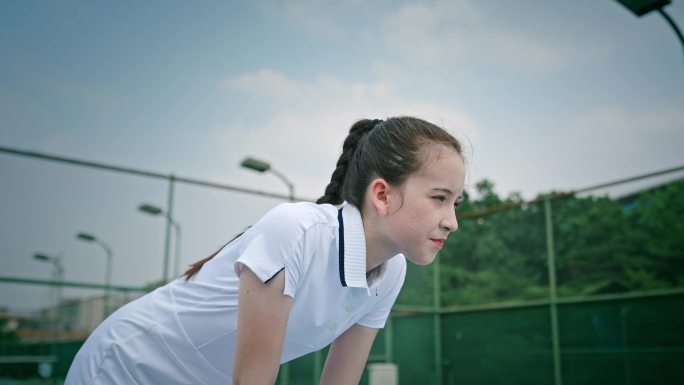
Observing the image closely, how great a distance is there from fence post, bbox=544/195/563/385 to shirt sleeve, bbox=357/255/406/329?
7315 millimetres

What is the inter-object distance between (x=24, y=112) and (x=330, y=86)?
6.61 metres

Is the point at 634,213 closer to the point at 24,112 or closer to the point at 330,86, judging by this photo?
the point at 330,86

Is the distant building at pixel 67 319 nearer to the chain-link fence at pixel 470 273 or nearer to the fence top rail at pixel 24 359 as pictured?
the chain-link fence at pixel 470 273

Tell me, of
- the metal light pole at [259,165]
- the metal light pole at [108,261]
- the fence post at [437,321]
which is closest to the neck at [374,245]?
the metal light pole at [108,261]

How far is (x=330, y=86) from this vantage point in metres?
13.0

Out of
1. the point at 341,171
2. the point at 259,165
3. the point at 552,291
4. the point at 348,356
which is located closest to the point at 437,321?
the point at 552,291

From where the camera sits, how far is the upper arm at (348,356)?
5.88ft

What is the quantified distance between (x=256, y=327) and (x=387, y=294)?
576mm

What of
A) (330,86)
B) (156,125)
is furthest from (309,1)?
(156,125)

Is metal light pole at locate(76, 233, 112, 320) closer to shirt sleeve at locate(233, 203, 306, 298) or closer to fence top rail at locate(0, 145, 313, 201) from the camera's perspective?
fence top rail at locate(0, 145, 313, 201)

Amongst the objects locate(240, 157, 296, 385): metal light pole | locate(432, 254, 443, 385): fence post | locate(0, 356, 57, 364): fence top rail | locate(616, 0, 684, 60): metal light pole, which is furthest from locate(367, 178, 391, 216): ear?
locate(432, 254, 443, 385): fence post

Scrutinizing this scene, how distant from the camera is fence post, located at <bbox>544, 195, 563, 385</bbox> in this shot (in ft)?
27.4

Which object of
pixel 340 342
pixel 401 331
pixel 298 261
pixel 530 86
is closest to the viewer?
pixel 298 261

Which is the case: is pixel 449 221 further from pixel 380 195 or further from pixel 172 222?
pixel 172 222
